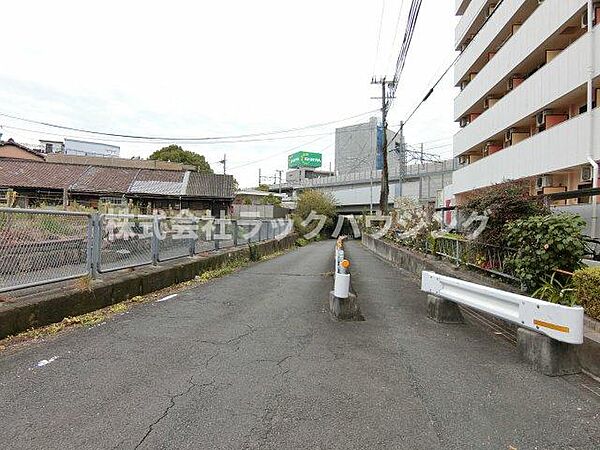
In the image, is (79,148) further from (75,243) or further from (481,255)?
(481,255)

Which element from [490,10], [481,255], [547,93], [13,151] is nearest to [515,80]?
[547,93]

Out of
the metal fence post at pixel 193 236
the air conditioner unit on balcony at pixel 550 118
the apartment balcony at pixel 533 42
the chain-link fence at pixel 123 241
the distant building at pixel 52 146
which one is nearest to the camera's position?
the chain-link fence at pixel 123 241

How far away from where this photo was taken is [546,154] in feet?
44.3

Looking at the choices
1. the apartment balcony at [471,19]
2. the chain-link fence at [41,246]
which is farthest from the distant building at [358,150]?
the chain-link fence at [41,246]

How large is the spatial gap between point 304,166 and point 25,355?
9518 centimetres

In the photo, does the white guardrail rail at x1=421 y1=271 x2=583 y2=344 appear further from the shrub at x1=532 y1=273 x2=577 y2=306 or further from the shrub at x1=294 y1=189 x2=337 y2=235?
the shrub at x1=294 y1=189 x2=337 y2=235

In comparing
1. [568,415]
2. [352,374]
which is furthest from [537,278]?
[352,374]

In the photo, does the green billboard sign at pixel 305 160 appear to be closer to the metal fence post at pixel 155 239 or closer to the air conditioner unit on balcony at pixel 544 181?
the air conditioner unit on balcony at pixel 544 181

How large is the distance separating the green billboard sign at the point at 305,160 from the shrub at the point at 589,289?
3738 inches

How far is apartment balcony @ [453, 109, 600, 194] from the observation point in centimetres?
1139

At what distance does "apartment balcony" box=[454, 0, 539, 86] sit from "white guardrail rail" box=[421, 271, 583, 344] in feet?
50.2

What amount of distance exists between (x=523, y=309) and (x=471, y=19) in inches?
893

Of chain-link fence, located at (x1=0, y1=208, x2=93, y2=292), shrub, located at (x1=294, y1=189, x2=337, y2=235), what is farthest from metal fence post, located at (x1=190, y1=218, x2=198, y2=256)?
shrub, located at (x1=294, y1=189, x2=337, y2=235)

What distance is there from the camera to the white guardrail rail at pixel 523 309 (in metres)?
3.70
